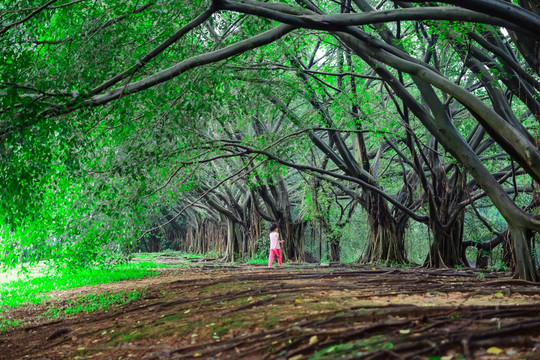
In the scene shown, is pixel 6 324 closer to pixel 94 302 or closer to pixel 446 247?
pixel 94 302

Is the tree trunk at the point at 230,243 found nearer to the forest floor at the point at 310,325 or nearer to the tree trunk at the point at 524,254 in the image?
the forest floor at the point at 310,325

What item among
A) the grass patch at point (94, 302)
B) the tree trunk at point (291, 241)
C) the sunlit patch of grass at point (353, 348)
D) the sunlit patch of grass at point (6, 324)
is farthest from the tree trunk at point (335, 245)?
the sunlit patch of grass at point (353, 348)

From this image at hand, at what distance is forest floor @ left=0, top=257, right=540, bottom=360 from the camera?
3512 millimetres

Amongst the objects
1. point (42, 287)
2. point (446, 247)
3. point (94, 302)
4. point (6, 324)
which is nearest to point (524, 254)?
point (446, 247)

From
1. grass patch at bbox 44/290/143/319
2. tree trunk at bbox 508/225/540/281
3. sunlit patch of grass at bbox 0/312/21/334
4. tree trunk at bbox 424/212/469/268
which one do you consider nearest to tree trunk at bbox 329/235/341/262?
tree trunk at bbox 424/212/469/268

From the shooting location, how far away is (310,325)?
430 cm

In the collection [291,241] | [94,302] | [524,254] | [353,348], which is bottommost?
[94,302]

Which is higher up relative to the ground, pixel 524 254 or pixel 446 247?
pixel 446 247

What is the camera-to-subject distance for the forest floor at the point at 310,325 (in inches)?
138

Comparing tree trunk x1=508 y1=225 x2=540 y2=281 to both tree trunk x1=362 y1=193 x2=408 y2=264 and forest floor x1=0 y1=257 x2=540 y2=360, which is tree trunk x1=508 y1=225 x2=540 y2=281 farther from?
tree trunk x1=362 y1=193 x2=408 y2=264

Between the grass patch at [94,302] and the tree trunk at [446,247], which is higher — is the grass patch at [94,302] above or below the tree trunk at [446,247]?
below

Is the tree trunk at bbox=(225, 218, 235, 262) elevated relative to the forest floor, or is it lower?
elevated

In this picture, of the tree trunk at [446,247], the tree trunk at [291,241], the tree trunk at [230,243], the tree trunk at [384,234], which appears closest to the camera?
the tree trunk at [446,247]

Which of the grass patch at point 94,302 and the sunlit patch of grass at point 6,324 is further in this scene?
the grass patch at point 94,302
